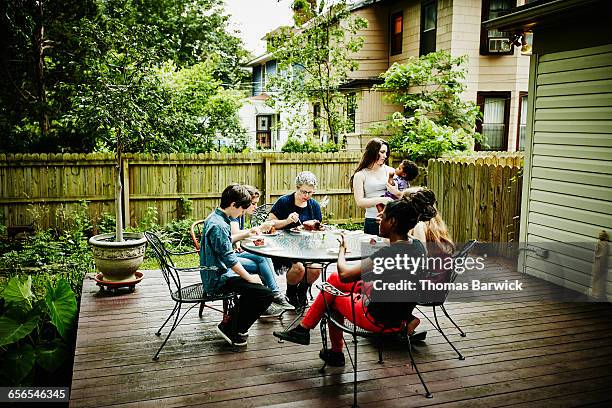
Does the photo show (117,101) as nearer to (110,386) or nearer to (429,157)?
(110,386)

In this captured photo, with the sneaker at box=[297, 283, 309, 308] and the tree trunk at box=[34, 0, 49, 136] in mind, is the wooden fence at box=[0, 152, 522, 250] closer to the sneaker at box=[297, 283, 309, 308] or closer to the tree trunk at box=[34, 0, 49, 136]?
the tree trunk at box=[34, 0, 49, 136]

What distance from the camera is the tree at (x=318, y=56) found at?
11930 millimetres

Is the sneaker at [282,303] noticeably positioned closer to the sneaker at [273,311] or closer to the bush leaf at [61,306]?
the sneaker at [273,311]

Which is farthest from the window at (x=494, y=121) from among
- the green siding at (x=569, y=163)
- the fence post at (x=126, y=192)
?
the fence post at (x=126, y=192)

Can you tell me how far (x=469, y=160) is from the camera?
8688mm

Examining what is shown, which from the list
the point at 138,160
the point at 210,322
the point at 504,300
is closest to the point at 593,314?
the point at 504,300

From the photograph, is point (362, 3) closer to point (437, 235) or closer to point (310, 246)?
point (310, 246)

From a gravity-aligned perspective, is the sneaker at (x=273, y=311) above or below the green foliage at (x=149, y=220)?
below

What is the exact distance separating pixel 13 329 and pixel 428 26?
11.7 metres

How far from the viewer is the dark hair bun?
3393 millimetres

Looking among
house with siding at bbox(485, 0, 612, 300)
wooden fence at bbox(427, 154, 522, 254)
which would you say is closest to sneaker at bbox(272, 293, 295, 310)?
house with siding at bbox(485, 0, 612, 300)

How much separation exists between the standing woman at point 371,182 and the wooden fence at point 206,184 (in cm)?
259

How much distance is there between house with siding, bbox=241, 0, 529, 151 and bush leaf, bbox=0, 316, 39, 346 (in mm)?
9556

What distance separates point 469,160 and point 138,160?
18.0 feet
